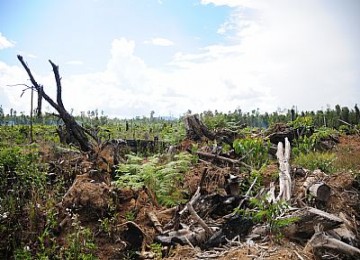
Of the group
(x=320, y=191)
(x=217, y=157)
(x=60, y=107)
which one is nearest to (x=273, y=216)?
(x=320, y=191)

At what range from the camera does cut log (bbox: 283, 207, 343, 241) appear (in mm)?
3980

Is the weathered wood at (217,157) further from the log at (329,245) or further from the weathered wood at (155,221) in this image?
the log at (329,245)

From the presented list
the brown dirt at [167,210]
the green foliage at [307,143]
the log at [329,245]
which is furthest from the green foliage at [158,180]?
the green foliage at [307,143]

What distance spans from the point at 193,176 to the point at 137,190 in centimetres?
104

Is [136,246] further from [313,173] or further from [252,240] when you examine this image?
[313,173]

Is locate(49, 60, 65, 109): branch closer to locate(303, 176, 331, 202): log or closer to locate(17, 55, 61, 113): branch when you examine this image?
locate(17, 55, 61, 113): branch

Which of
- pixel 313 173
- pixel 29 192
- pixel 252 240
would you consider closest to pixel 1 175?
pixel 29 192

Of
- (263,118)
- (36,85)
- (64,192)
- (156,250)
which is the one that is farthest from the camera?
(263,118)

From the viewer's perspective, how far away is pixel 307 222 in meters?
4.05

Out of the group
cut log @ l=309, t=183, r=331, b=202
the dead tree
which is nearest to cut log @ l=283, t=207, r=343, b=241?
cut log @ l=309, t=183, r=331, b=202

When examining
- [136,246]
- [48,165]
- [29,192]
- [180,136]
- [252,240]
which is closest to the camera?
[252,240]

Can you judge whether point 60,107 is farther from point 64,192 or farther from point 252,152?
point 252,152

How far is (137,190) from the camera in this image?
5.32m

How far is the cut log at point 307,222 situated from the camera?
3.98 metres
